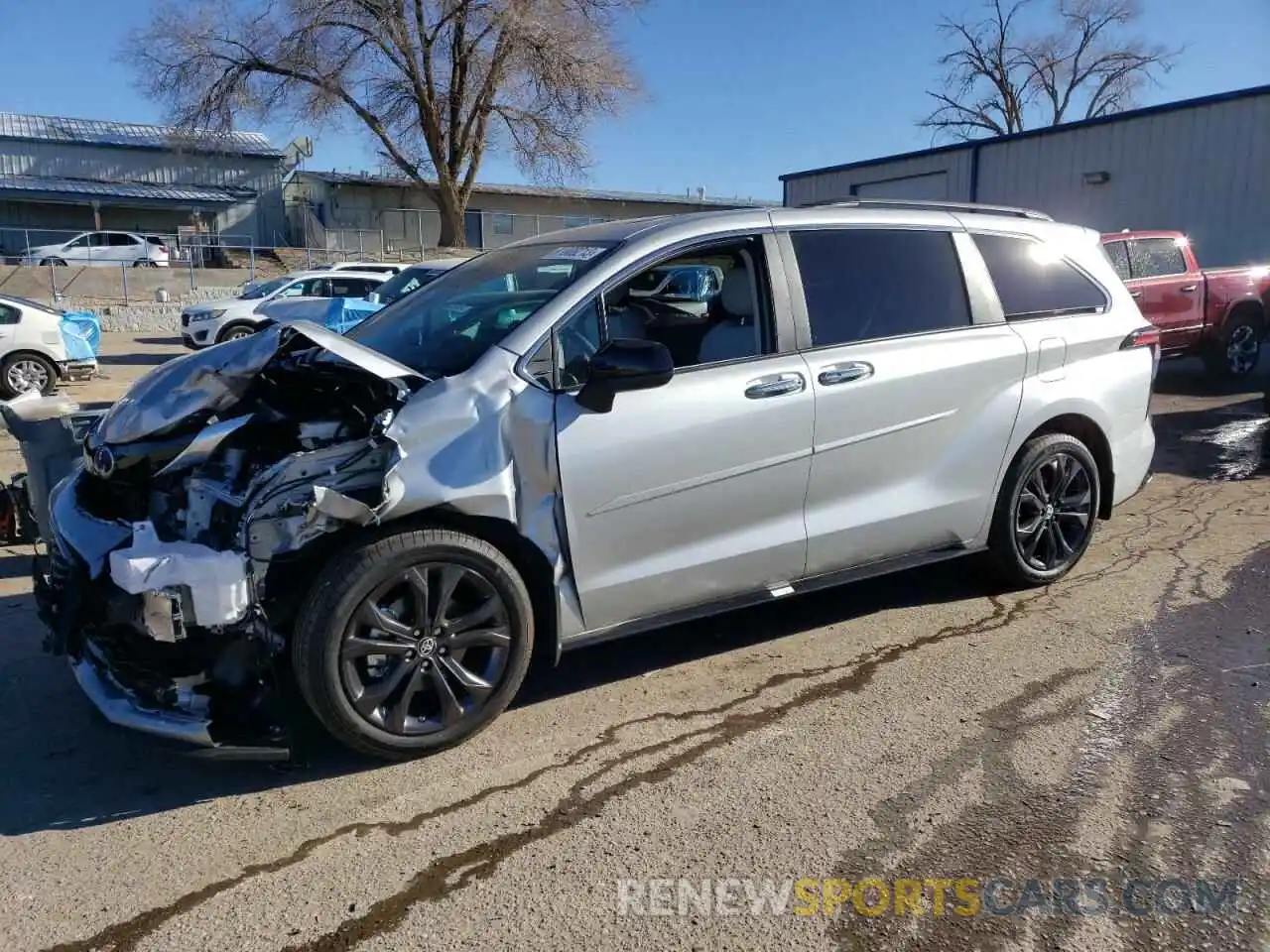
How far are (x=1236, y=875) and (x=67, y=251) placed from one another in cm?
3474

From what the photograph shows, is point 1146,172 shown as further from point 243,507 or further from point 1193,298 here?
point 243,507

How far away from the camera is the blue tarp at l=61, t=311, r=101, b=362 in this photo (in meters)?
13.8

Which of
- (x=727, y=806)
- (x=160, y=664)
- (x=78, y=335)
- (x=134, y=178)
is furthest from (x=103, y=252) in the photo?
(x=727, y=806)

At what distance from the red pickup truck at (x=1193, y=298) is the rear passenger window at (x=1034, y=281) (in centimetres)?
728

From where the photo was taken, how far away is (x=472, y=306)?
4.12 meters

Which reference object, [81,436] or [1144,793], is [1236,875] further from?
[81,436]

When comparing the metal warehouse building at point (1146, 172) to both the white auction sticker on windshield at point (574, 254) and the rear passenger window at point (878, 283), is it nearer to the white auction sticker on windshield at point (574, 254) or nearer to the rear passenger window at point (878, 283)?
the rear passenger window at point (878, 283)

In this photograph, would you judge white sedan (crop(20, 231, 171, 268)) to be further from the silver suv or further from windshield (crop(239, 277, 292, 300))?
the silver suv

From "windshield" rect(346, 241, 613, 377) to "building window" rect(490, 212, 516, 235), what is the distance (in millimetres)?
39731

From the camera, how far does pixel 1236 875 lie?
276cm

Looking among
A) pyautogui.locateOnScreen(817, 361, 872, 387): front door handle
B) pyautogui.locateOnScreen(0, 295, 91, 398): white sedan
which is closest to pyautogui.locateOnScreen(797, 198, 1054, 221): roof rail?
pyautogui.locateOnScreen(817, 361, 872, 387): front door handle

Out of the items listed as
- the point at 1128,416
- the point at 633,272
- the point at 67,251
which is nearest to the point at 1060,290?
the point at 1128,416

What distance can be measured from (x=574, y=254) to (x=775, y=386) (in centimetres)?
99

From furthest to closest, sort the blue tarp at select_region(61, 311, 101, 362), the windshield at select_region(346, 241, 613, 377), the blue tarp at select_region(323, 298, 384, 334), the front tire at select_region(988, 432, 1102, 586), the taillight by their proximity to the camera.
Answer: the blue tarp at select_region(323, 298, 384, 334)
the blue tarp at select_region(61, 311, 101, 362)
the taillight
the front tire at select_region(988, 432, 1102, 586)
the windshield at select_region(346, 241, 613, 377)
